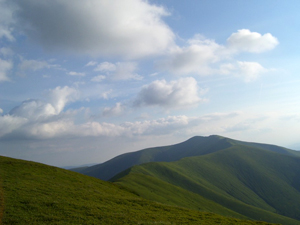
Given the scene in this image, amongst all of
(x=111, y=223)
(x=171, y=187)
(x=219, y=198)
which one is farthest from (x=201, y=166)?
(x=111, y=223)

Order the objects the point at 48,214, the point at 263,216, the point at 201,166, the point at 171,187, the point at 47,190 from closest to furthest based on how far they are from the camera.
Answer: the point at 48,214, the point at 47,190, the point at 171,187, the point at 263,216, the point at 201,166

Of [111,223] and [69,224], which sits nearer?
[69,224]

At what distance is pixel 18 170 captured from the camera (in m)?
43.4

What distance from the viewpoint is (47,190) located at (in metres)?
33.2

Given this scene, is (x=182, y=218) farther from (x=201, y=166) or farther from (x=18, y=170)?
(x=201, y=166)

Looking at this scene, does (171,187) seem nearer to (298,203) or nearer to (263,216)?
(263,216)

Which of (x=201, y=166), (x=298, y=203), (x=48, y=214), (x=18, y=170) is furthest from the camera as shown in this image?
(x=201, y=166)

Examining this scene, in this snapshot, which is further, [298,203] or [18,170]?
[298,203]

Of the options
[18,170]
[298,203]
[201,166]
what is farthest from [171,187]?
[298,203]

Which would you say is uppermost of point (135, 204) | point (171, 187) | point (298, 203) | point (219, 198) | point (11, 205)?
point (11, 205)

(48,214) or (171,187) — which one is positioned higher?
(48,214)

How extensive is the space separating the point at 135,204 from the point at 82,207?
34.7ft

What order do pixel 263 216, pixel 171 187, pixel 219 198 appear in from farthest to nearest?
pixel 219 198 < pixel 263 216 < pixel 171 187

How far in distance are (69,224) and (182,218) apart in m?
16.7
